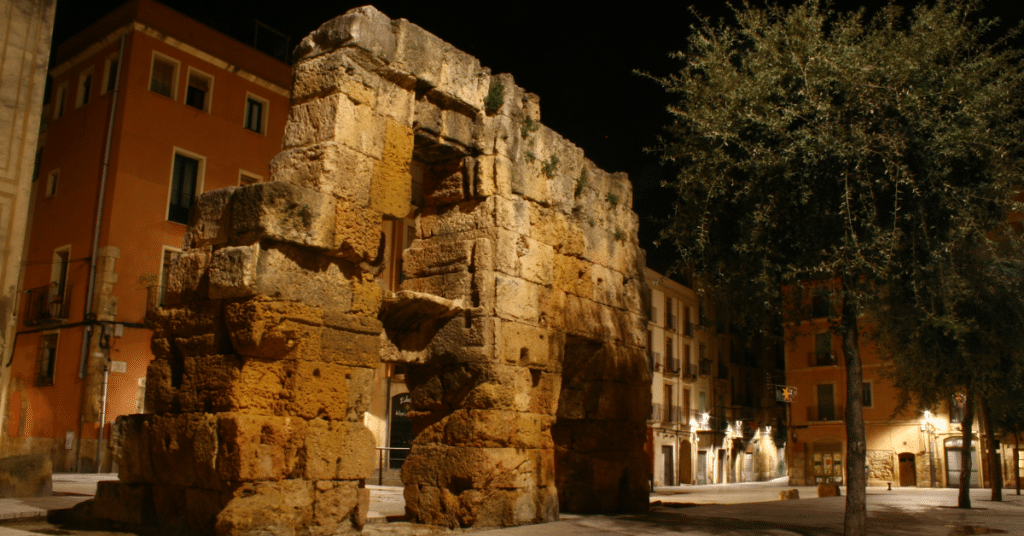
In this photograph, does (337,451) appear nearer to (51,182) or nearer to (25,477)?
(25,477)

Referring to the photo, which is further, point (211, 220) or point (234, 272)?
point (211, 220)

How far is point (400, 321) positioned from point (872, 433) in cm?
2361

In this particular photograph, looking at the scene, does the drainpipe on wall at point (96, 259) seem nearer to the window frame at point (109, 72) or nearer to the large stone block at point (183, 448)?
the window frame at point (109, 72)

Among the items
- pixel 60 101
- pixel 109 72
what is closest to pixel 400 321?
pixel 109 72

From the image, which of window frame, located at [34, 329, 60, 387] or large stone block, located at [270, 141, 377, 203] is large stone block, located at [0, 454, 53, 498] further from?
window frame, located at [34, 329, 60, 387]

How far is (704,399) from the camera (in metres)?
35.0

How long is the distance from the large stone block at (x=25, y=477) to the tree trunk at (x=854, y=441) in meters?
8.65

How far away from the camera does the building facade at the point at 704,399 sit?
30891 millimetres

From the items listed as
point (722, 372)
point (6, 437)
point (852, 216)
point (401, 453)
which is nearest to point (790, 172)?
point (852, 216)

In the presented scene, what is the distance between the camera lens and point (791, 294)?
9414mm

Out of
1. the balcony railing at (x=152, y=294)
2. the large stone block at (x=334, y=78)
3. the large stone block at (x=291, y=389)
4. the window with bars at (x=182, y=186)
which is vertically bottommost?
the large stone block at (x=291, y=389)

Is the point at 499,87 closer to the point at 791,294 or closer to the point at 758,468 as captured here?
the point at 791,294

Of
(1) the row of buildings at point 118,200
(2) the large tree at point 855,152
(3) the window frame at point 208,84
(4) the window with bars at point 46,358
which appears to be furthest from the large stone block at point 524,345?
(3) the window frame at point 208,84

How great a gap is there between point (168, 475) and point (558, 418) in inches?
203
